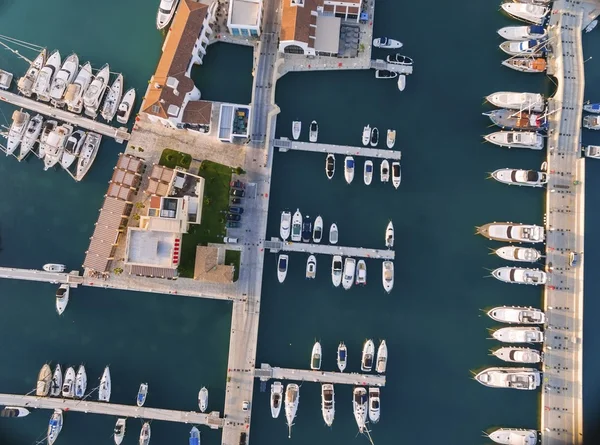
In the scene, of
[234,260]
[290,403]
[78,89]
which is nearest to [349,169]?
[234,260]

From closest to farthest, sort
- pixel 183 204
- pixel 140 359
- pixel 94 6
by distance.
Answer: pixel 183 204, pixel 140 359, pixel 94 6

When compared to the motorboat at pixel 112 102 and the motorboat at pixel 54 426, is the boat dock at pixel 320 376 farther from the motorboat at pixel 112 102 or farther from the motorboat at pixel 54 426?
the motorboat at pixel 112 102

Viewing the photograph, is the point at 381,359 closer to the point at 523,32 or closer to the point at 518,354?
the point at 518,354

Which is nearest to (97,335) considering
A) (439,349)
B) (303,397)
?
(303,397)

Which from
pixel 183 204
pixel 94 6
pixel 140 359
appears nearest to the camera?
pixel 183 204

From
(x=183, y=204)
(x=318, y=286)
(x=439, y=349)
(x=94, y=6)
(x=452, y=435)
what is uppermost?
(x=94, y=6)

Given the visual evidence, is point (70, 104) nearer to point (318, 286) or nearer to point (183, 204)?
point (183, 204)

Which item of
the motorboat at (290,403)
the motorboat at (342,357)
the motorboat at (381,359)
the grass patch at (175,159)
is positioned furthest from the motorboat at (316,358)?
the grass patch at (175,159)
